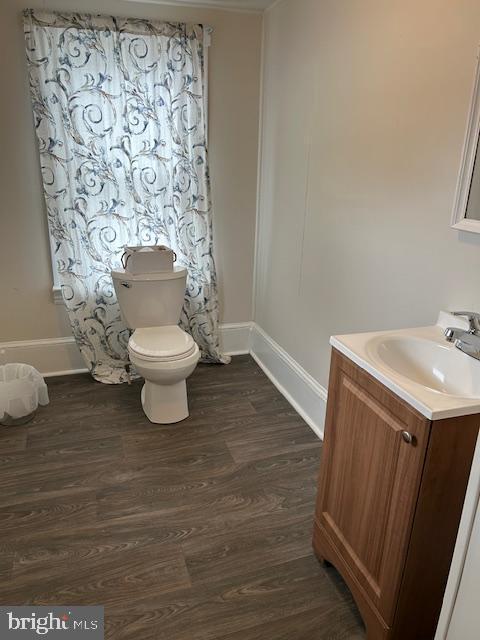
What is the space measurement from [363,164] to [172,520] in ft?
5.70

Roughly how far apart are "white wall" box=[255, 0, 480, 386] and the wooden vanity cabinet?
1.77 ft

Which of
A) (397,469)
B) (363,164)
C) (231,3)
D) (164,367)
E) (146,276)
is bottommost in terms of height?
(164,367)

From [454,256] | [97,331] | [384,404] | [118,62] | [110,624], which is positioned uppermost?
[118,62]

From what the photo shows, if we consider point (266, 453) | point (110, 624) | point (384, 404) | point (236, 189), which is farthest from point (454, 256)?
point (236, 189)

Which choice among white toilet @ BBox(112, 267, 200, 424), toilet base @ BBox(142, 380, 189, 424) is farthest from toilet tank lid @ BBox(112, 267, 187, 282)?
toilet base @ BBox(142, 380, 189, 424)

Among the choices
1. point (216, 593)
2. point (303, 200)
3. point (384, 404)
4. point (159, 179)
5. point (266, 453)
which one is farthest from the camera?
point (159, 179)

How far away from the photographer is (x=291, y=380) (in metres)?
3.03

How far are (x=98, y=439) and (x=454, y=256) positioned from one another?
6.41 feet

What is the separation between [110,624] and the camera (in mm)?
1624

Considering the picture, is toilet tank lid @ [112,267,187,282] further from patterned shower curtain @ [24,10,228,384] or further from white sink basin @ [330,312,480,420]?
white sink basin @ [330,312,480,420]

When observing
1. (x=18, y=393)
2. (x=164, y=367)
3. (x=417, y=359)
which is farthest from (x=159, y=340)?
(x=417, y=359)

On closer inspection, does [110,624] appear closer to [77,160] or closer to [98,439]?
[98,439]

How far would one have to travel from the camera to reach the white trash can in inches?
106

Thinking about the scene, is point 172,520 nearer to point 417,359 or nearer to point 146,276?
point 417,359
